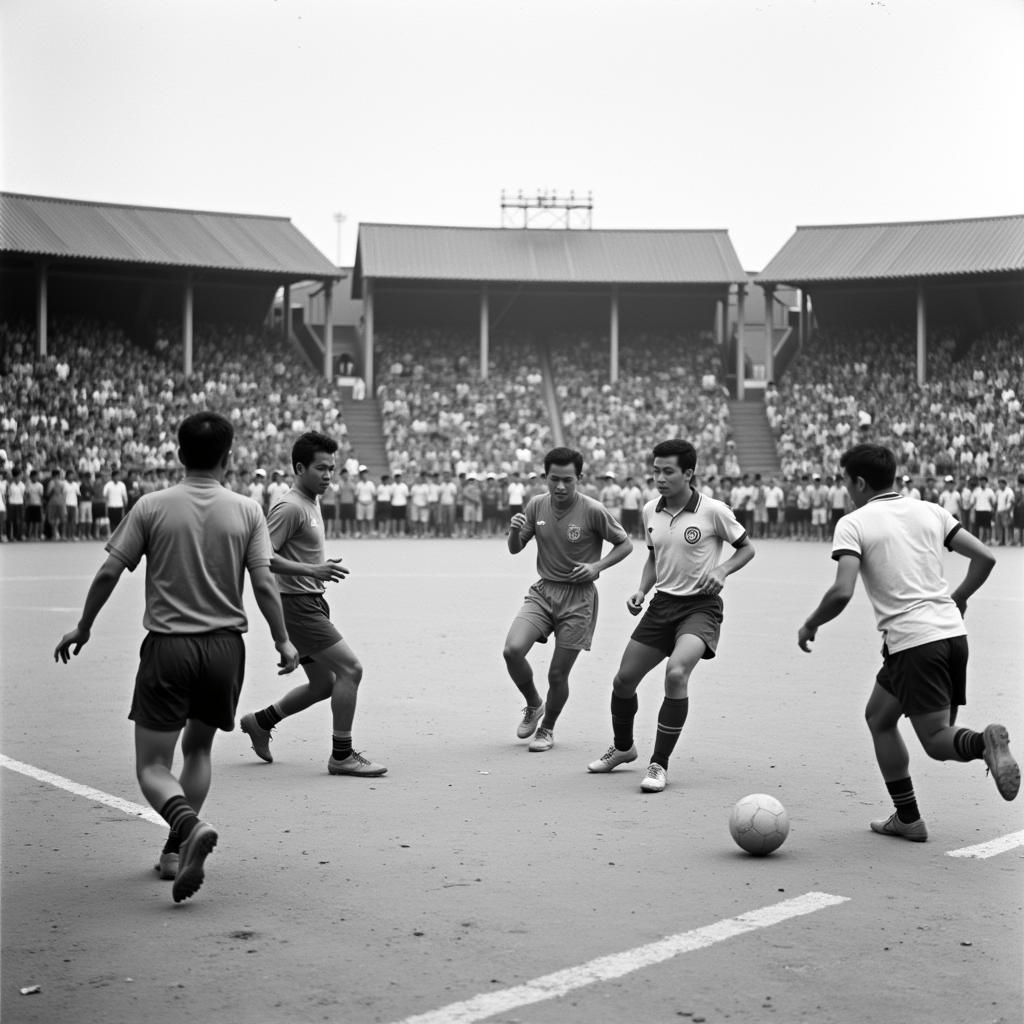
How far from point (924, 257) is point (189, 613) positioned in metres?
45.3

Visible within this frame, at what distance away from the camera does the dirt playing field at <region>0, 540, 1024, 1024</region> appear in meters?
4.61

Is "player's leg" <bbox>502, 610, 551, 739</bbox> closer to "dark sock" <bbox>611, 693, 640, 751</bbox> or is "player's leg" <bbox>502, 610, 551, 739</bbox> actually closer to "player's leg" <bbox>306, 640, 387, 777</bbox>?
"dark sock" <bbox>611, 693, 640, 751</bbox>

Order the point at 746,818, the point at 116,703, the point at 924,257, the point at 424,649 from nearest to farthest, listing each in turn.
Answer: the point at 746,818
the point at 116,703
the point at 424,649
the point at 924,257

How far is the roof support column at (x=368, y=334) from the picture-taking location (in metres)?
48.4

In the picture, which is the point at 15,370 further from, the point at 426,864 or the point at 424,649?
the point at 426,864

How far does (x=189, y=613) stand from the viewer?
231 inches

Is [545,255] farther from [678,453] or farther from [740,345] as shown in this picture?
[678,453]

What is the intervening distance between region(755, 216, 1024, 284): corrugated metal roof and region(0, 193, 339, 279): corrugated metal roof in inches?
624

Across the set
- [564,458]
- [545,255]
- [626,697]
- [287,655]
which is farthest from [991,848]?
[545,255]

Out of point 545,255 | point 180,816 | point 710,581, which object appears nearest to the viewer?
point 180,816

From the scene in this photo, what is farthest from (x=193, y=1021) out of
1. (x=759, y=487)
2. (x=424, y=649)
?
(x=759, y=487)

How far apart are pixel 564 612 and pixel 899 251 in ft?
139

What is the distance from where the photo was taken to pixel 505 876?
237 inches

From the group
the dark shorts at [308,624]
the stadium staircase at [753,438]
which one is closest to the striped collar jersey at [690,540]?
the dark shorts at [308,624]
